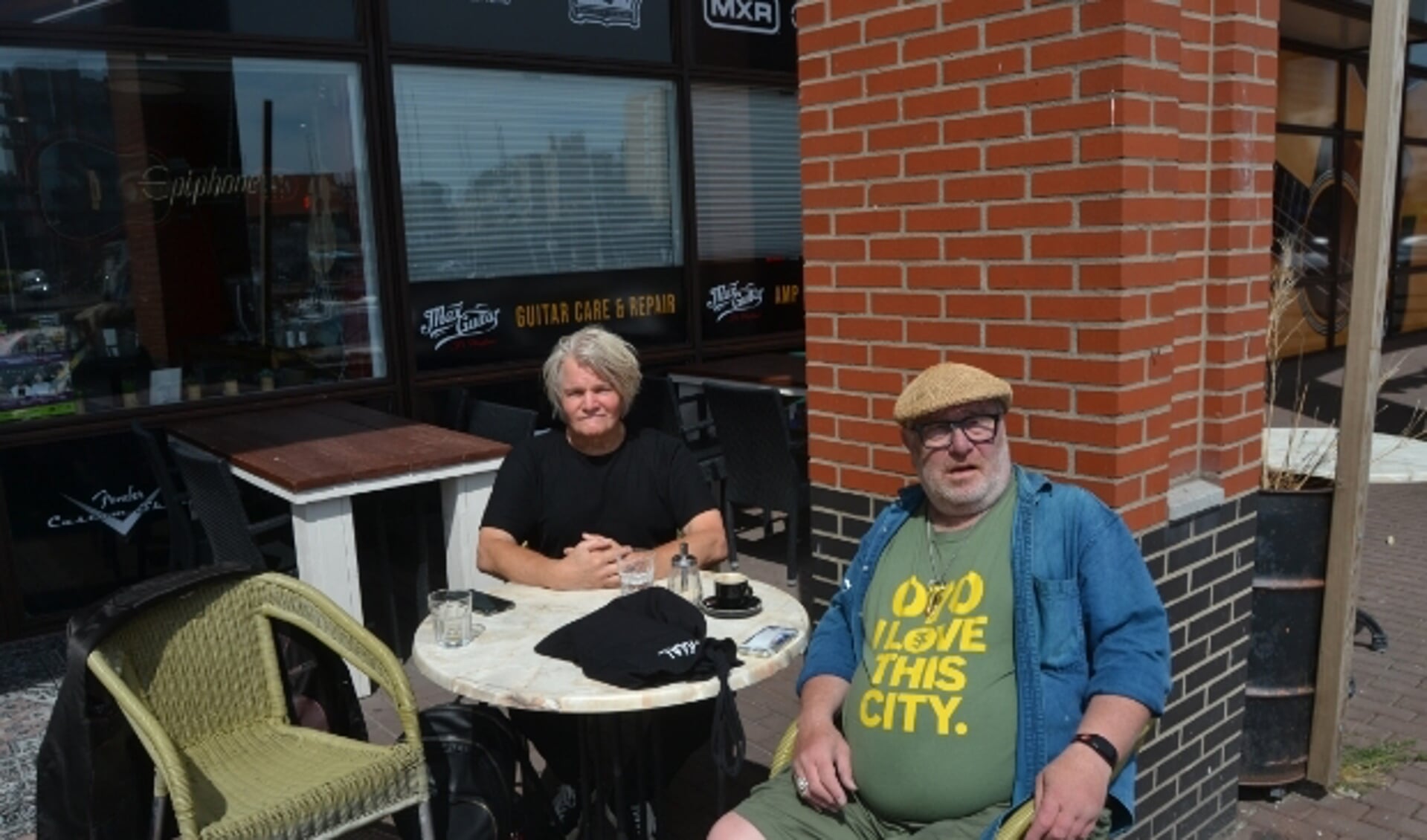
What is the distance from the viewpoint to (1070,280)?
99.0 inches

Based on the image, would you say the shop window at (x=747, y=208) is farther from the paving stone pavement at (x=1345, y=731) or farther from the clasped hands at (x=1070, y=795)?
the clasped hands at (x=1070, y=795)

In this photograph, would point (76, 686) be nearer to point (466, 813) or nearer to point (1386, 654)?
point (466, 813)

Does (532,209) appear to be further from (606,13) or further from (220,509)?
(220,509)

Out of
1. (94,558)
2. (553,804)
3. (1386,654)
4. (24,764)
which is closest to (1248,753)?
(1386,654)

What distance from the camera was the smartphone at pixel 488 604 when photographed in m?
2.87

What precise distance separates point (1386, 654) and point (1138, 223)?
3.01m

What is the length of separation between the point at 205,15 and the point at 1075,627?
504cm

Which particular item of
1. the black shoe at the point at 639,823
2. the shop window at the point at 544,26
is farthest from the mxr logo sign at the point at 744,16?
the black shoe at the point at 639,823

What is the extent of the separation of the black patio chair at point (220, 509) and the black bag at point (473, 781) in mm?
1594

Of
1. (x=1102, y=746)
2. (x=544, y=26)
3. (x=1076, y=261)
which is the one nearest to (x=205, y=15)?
(x=544, y=26)

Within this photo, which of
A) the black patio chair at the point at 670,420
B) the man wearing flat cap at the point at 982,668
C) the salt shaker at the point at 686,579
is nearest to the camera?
the man wearing flat cap at the point at 982,668

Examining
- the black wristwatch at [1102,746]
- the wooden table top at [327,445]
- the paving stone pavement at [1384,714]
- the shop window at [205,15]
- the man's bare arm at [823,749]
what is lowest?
the paving stone pavement at [1384,714]

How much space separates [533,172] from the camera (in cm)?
662

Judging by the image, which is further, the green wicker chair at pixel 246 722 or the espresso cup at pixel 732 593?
the espresso cup at pixel 732 593
